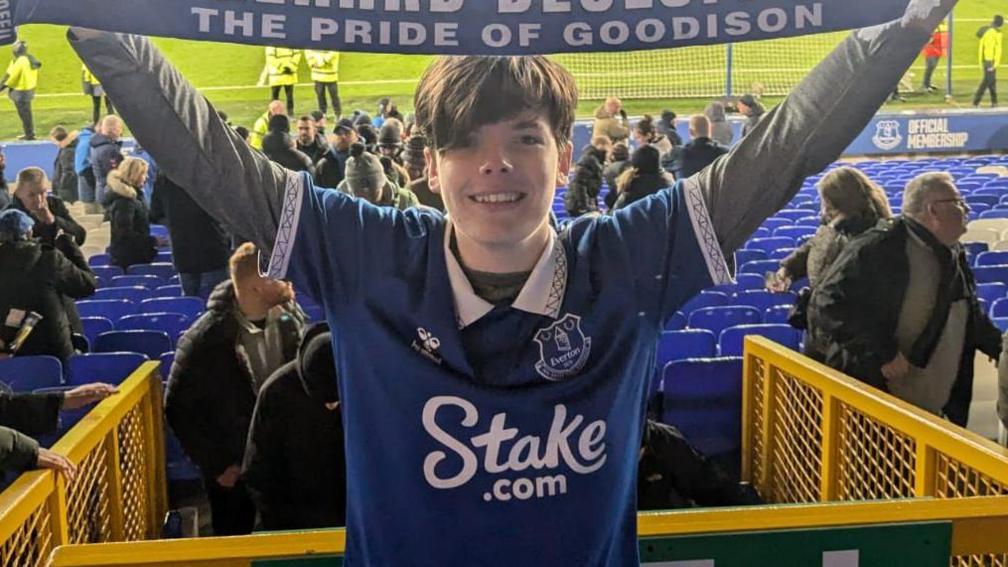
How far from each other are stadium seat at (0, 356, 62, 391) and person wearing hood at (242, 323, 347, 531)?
1624 millimetres

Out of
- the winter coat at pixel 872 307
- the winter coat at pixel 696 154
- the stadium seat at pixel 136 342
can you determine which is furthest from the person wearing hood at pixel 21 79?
the winter coat at pixel 872 307

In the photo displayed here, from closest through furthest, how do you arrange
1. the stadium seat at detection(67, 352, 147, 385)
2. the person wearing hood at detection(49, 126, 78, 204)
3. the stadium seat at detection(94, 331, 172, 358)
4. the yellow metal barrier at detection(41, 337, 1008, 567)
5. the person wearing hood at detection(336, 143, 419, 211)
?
the yellow metal barrier at detection(41, 337, 1008, 567), the person wearing hood at detection(336, 143, 419, 211), the stadium seat at detection(67, 352, 147, 385), the stadium seat at detection(94, 331, 172, 358), the person wearing hood at detection(49, 126, 78, 204)

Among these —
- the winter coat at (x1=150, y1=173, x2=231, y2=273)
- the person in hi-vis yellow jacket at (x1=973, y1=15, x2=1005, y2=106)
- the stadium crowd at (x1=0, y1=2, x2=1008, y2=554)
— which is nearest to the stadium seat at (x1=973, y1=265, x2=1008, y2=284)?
the stadium crowd at (x1=0, y1=2, x2=1008, y2=554)

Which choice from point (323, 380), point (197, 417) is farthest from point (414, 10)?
point (197, 417)

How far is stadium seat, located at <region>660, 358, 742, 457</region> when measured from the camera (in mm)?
3947

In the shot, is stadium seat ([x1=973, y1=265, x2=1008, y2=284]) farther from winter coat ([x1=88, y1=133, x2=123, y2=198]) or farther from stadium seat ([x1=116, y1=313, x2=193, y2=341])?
winter coat ([x1=88, y1=133, x2=123, y2=198])

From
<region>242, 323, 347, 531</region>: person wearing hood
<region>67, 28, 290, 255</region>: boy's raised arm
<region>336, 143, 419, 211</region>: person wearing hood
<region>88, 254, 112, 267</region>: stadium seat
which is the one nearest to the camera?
<region>67, 28, 290, 255</region>: boy's raised arm

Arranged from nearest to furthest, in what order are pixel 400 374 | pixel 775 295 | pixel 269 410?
pixel 400 374, pixel 269 410, pixel 775 295

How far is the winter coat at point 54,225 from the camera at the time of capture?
15.3 ft

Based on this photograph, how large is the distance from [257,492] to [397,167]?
2.37 meters

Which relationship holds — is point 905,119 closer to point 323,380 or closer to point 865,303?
point 865,303

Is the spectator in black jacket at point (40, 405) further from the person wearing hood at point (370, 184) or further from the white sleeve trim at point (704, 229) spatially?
the white sleeve trim at point (704, 229)

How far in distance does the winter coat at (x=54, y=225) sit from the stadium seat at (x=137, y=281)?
906 mm

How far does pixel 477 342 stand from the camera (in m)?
1.61
